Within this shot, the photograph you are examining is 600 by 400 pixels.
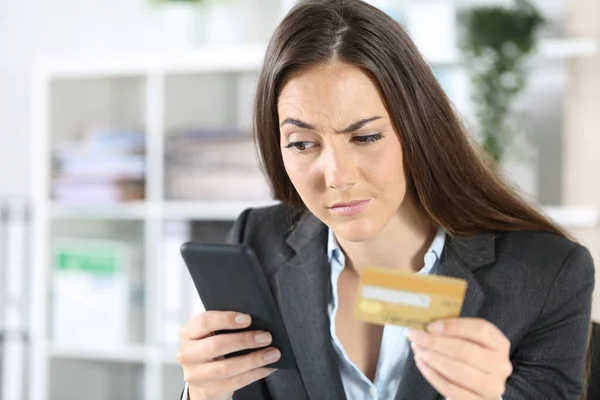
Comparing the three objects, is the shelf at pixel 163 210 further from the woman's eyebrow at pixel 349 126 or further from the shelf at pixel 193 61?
the woman's eyebrow at pixel 349 126

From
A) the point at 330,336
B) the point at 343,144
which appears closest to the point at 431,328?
the point at 343,144

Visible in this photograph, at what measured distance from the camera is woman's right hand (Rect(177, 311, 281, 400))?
1240 mm

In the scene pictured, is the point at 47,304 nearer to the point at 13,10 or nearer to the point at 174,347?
the point at 174,347

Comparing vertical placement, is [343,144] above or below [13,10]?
below

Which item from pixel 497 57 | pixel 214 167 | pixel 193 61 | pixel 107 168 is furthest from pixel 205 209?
pixel 497 57

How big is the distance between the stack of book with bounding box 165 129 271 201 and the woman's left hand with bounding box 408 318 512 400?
1.60 metres

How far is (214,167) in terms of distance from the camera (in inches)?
105

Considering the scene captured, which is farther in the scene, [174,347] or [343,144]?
[174,347]

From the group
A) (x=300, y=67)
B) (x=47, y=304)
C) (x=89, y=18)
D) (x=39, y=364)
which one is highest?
(x=89, y=18)

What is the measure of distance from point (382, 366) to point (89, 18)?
2248 mm

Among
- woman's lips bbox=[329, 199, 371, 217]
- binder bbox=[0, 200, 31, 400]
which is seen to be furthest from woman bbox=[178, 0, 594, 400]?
binder bbox=[0, 200, 31, 400]

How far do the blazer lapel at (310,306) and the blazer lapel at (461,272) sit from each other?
13cm

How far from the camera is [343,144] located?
1253 mm

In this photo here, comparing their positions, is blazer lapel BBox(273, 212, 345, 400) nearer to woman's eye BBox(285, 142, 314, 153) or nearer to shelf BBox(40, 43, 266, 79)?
woman's eye BBox(285, 142, 314, 153)
